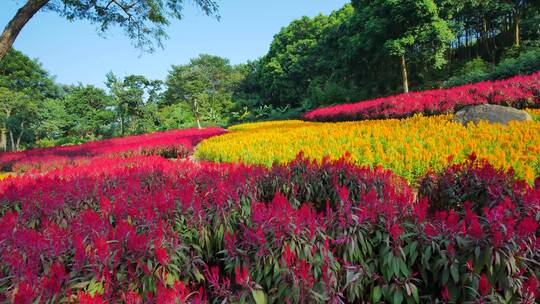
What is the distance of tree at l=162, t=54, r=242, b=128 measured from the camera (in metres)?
29.5

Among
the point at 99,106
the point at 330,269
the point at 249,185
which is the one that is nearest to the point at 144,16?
the point at 249,185

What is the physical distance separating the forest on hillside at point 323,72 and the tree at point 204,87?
0.21m

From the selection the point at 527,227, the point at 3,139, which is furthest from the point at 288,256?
the point at 3,139

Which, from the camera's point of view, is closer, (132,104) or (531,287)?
(531,287)

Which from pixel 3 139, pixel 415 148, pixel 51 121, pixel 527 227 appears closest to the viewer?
Answer: pixel 527 227

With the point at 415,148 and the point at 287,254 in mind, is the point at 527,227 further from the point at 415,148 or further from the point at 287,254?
the point at 415,148

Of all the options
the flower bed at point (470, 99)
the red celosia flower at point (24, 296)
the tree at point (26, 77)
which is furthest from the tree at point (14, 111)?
the red celosia flower at point (24, 296)

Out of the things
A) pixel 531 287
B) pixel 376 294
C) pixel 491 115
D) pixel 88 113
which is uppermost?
pixel 88 113

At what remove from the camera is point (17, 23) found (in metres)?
8.34

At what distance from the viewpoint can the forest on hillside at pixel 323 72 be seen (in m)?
19.2

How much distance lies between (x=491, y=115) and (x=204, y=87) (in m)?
26.6

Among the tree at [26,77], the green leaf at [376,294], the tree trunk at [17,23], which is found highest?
the tree at [26,77]

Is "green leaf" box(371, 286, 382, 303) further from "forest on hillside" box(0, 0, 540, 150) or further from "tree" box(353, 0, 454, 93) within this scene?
"tree" box(353, 0, 454, 93)

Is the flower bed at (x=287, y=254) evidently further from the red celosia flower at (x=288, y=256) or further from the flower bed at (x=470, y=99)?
the flower bed at (x=470, y=99)
